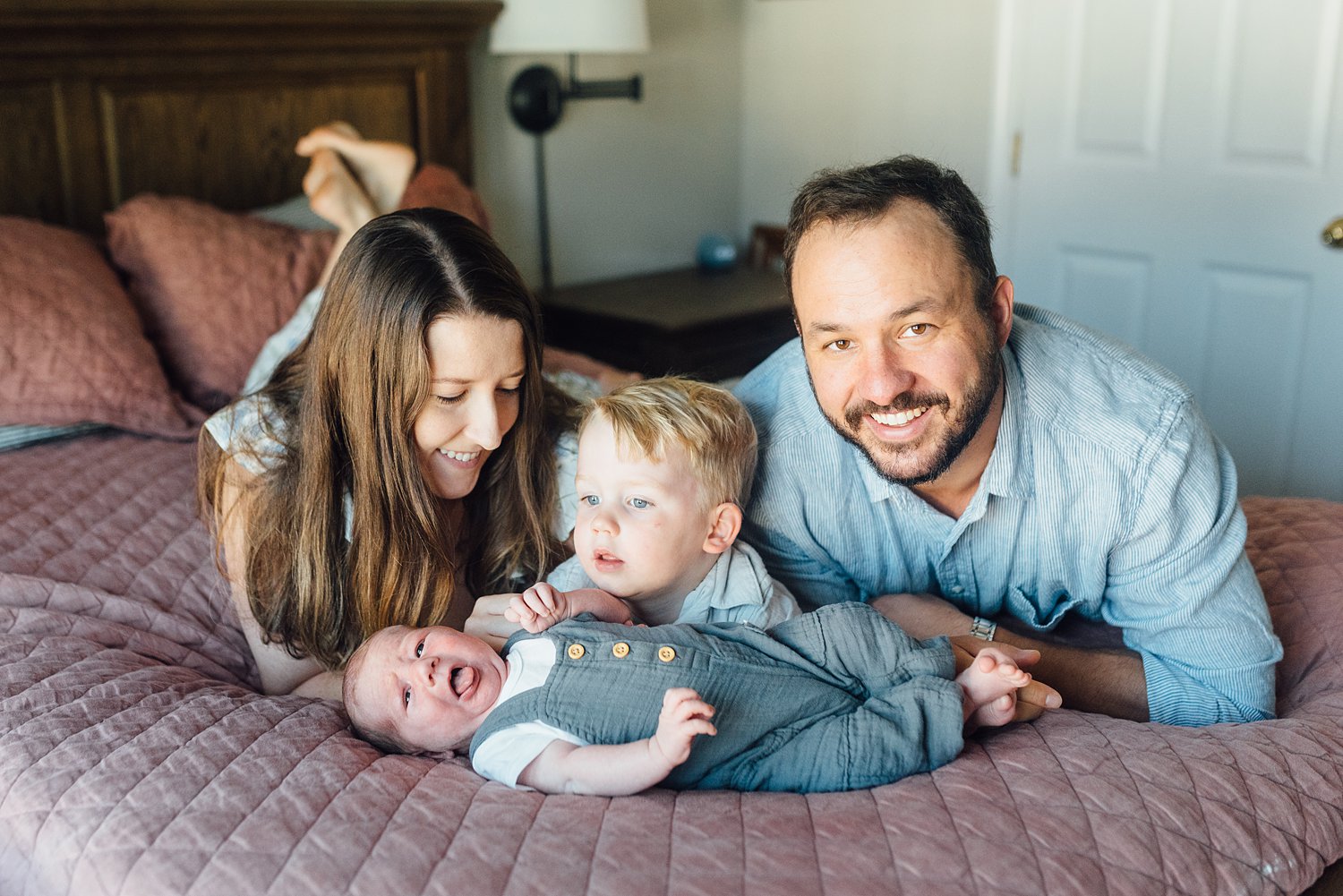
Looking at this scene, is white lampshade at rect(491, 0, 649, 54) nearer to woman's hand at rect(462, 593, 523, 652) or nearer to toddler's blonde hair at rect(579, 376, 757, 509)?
toddler's blonde hair at rect(579, 376, 757, 509)

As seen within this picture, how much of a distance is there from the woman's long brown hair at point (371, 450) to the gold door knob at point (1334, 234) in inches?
82.4

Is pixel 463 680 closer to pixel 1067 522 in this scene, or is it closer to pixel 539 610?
pixel 539 610

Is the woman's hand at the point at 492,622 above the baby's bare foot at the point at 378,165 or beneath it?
beneath

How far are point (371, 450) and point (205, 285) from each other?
3.45 ft

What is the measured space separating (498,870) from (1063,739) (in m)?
0.62

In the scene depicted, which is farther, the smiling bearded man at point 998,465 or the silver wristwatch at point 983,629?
the silver wristwatch at point 983,629

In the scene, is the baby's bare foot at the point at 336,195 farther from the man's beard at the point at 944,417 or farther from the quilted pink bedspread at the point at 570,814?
the man's beard at the point at 944,417

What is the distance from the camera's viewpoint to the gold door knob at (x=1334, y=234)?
9.27 ft

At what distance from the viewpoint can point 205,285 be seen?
240 cm

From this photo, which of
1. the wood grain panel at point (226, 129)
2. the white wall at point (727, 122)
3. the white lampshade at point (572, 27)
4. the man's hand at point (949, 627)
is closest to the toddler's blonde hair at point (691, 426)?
the man's hand at point (949, 627)

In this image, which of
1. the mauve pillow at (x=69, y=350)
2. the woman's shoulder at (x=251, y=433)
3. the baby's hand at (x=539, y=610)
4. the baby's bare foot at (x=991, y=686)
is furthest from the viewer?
the mauve pillow at (x=69, y=350)

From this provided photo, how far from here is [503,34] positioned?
3.16 meters

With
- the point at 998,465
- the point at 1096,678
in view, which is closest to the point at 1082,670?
the point at 1096,678

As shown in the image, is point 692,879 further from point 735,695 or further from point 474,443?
point 474,443
